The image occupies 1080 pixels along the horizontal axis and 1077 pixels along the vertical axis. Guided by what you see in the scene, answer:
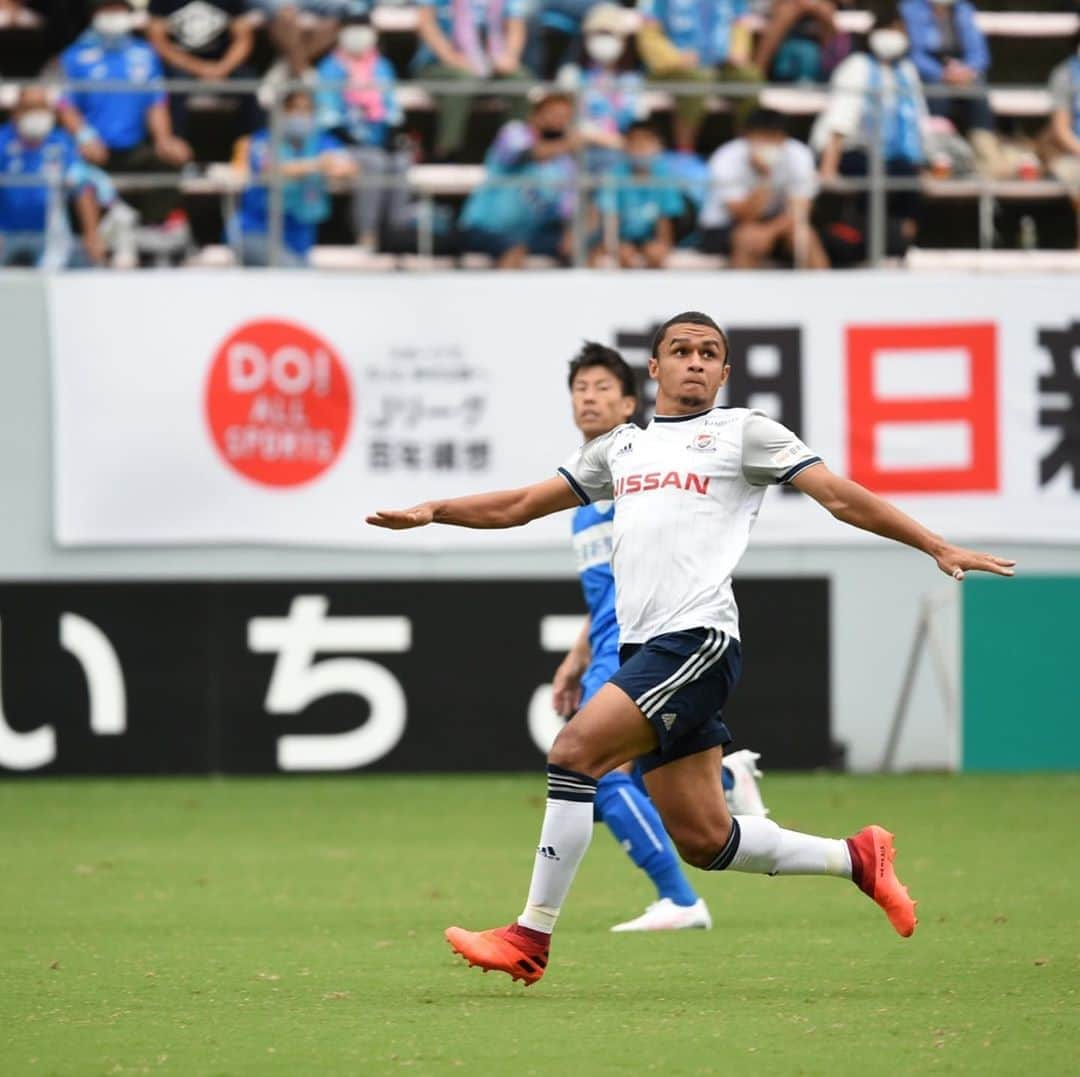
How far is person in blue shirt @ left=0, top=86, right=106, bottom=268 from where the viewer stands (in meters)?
15.7

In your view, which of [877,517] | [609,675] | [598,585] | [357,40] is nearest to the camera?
[877,517]

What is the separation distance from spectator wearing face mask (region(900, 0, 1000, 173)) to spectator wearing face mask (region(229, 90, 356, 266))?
4785 mm

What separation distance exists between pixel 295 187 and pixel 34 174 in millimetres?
1854

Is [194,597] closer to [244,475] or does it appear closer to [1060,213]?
[244,475]

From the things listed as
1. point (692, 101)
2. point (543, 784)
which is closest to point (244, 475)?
point (543, 784)

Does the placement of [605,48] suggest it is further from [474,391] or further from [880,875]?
[880,875]

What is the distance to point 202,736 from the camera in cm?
1566

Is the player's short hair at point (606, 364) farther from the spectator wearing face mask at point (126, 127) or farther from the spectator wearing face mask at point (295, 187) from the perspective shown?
the spectator wearing face mask at point (126, 127)

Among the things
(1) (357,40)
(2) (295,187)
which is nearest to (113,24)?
(1) (357,40)

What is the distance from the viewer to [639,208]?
1612 cm

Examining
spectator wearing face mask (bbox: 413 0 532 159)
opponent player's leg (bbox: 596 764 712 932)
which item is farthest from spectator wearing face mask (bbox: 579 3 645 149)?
opponent player's leg (bbox: 596 764 712 932)

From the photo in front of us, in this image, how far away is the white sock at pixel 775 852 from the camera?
736 centimetres

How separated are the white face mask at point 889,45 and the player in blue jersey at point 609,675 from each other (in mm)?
8707

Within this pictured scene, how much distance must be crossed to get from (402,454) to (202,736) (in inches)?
95.0
